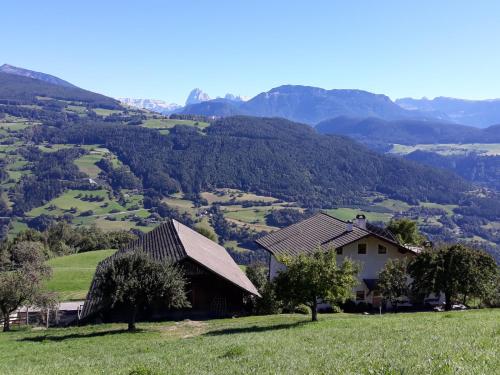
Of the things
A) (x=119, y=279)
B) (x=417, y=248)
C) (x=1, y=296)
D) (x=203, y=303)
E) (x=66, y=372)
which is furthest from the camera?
(x=417, y=248)

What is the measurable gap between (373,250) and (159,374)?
133 ft

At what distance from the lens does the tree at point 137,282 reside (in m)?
30.9

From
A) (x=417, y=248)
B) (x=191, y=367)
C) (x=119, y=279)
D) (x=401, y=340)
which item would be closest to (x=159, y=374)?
(x=191, y=367)

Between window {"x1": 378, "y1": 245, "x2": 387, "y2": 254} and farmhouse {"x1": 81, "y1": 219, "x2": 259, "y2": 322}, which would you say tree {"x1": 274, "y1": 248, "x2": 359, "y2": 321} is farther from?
window {"x1": 378, "y1": 245, "x2": 387, "y2": 254}

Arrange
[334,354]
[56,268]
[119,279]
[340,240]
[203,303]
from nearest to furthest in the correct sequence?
[334,354] < [119,279] < [203,303] < [340,240] < [56,268]

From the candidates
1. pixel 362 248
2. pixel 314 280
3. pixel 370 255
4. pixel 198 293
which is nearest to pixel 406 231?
pixel 370 255

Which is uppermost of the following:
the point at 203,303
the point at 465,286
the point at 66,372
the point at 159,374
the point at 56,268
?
the point at 159,374

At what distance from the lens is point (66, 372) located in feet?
53.4

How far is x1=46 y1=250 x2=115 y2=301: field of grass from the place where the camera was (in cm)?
5947

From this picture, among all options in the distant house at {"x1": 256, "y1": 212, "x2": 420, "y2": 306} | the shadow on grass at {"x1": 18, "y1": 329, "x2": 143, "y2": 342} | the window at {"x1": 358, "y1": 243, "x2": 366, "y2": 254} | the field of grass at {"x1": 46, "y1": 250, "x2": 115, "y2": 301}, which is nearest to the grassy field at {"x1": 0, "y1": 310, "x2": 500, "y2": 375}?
the shadow on grass at {"x1": 18, "y1": 329, "x2": 143, "y2": 342}

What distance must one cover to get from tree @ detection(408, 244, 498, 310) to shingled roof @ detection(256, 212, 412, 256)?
9.99 meters

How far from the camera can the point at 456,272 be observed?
38.8m

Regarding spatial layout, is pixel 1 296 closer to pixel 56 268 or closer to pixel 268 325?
pixel 268 325

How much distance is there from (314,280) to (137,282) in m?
10.8
